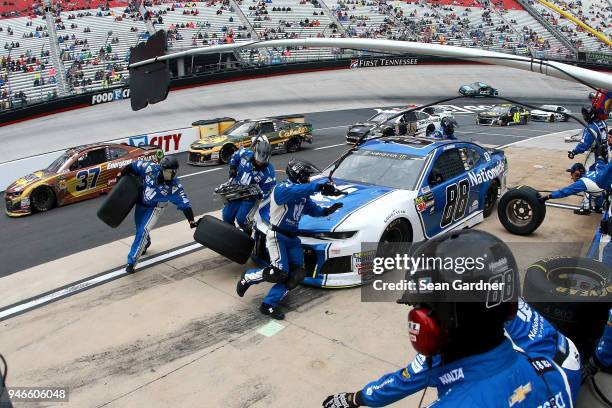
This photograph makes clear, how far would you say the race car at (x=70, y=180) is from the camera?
11.6m

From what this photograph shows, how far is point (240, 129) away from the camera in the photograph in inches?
670

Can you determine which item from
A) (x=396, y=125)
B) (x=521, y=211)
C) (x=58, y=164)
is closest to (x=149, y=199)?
(x=521, y=211)

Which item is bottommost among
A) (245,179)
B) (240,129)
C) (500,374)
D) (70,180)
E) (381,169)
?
(70,180)

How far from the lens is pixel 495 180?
8641 mm

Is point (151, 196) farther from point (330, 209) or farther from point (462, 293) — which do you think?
point (462, 293)

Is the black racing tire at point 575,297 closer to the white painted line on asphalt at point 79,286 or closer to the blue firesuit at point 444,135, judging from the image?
the white painted line on asphalt at point 79,286

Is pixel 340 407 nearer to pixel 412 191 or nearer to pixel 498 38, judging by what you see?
pixel 412 191

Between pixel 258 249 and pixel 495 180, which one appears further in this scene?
pixel 495 180

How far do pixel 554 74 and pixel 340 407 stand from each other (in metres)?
2.27

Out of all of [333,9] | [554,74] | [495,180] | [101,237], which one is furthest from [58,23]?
[554,74]

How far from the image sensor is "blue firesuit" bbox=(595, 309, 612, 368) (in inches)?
138

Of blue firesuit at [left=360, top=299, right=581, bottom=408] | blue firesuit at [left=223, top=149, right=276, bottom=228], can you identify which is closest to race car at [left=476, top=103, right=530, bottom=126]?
blue firesuit at [left=223, top=149, right=276, bottom=228]

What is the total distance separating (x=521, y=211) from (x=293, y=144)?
11101 mm

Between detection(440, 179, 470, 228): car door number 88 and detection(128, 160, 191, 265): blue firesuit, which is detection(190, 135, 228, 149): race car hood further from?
detection(440, 179, 470, 228): car door number 88
